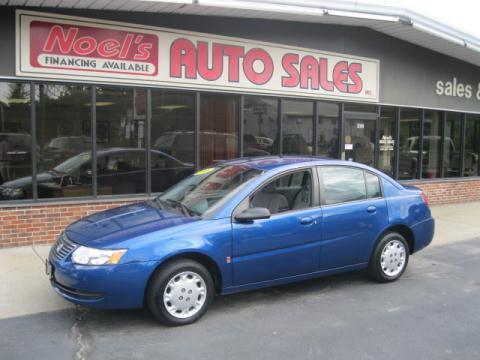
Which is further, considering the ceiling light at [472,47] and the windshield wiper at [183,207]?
the ceiling light at [472,47]

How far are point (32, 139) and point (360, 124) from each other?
23.4 feet

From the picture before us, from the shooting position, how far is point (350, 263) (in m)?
5.67

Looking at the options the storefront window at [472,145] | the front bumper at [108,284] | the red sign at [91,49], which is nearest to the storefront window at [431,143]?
the storefront window at [472,145]

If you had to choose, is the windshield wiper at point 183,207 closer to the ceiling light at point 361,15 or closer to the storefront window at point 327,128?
the ceiling light at point 361,15

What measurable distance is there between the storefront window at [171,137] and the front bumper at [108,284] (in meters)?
4.47

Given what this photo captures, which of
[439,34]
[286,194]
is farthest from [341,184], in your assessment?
[439,34]

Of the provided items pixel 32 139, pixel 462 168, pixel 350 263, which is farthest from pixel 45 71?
pixel 462 168

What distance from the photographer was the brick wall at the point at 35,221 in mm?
7465

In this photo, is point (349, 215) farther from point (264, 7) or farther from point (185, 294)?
point (264, 7)

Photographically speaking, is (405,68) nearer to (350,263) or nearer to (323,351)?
(350,263)

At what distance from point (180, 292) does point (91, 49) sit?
192 inches

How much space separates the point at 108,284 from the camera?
4.34 meters

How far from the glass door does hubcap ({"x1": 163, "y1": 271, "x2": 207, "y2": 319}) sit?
24.4ft

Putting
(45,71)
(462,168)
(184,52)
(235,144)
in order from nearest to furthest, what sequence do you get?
(45,71)
(184,52)
(235,144)
(462,168)
